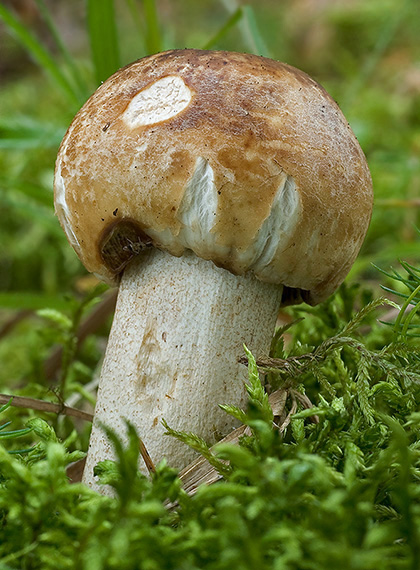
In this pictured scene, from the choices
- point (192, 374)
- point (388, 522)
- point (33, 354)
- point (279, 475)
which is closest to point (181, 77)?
point (192, 374)

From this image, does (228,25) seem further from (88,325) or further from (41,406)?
(41,406)

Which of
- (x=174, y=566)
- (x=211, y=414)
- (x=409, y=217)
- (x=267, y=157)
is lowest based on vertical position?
(x=409, y=217)

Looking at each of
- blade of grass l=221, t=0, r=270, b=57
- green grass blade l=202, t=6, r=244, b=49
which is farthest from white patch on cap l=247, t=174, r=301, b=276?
green grass blade l=202, t=6, r=244, b=49

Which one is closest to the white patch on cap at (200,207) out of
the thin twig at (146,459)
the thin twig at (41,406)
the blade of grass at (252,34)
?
the thin twig at (146,459)

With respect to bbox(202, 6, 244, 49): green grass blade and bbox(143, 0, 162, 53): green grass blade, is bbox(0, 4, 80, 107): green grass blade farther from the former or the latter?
bbox(202, 6, 244, 49): green grass blade

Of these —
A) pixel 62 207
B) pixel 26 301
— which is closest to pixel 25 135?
pixel 26 301

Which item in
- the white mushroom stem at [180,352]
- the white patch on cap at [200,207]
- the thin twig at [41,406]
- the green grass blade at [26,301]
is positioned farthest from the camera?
the green grass blade at [26,301]

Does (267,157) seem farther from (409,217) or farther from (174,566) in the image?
(409,217)

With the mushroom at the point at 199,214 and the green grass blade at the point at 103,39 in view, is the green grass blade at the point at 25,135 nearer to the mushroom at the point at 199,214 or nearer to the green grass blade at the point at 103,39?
the green grass blade at the point at 103,39
